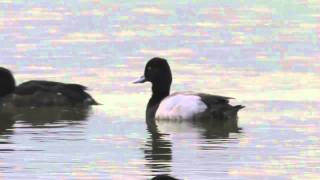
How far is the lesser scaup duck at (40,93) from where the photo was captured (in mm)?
20312

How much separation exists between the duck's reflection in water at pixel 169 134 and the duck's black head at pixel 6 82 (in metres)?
3.36

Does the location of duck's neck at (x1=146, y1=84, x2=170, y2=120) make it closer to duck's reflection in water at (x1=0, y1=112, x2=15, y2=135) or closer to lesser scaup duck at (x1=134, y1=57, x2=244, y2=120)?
lesser scaup duck at (x1=134, y1=57, x2=244, y2=120)

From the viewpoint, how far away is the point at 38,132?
17.1 metres

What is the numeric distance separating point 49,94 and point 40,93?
131 mm

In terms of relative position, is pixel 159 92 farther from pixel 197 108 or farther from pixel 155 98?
pixel 197 108

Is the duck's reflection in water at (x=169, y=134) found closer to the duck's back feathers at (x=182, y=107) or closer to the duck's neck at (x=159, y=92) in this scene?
the duck's back feathers at (x=182, y=107)

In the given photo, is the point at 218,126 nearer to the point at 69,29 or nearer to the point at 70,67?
the point at 70,67

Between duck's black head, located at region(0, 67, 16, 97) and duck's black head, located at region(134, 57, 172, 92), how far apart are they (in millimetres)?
2203

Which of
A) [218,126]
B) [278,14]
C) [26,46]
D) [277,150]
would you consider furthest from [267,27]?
[277,150]

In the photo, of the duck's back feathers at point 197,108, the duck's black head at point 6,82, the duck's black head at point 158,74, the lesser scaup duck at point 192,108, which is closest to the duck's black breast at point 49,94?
the duck's black head at point 6,82

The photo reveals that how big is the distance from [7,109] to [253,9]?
13.1 meters

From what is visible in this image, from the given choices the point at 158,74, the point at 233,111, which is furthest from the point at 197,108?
the point at 158,74

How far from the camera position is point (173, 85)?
21.0m

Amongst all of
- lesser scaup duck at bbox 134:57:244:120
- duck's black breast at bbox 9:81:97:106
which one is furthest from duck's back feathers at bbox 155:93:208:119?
duck's black breast at bbox 9:81:97:106
